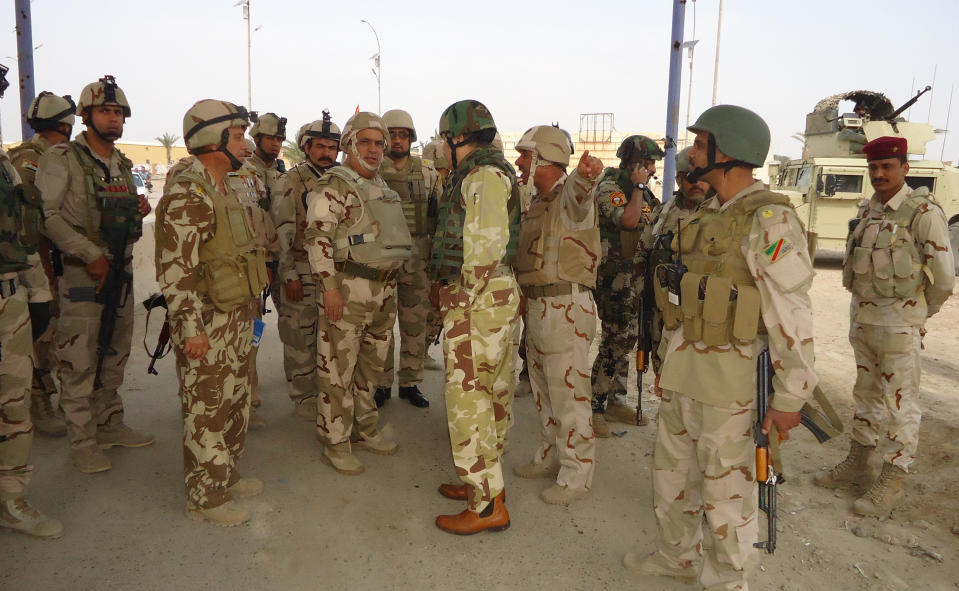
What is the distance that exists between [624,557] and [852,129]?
14.0 metres

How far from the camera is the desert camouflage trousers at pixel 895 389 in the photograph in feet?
10.9

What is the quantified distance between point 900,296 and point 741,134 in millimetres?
1876

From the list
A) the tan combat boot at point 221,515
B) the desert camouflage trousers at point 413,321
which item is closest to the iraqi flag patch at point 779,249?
the tan combat boot at point 221,515

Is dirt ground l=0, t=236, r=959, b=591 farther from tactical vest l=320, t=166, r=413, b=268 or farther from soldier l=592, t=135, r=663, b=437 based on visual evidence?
tactical vest l=320, t=166, r=413, b=268

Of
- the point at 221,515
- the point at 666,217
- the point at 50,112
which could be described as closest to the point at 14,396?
the point at 221,515

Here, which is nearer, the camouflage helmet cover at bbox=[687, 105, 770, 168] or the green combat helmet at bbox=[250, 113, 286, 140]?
the camouflage helmet cover at bbox=[687, 105, 770, 168]

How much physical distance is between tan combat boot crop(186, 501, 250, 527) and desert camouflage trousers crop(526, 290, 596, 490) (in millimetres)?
1772

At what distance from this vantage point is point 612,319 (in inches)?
176

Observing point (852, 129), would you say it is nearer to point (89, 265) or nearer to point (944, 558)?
point (944, 558)

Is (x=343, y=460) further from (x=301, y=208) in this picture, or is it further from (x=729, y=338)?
(x=729, y=338)

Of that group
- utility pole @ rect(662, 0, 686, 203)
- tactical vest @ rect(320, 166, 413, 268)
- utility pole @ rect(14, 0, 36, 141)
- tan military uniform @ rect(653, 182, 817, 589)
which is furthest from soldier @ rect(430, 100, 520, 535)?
utility pole @ rect(14, 0, 36, 141)

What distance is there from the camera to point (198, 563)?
2730mm

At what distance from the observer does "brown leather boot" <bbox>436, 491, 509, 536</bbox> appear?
300cm

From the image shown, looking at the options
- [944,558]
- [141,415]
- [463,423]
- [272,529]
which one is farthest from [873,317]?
[141,415]
